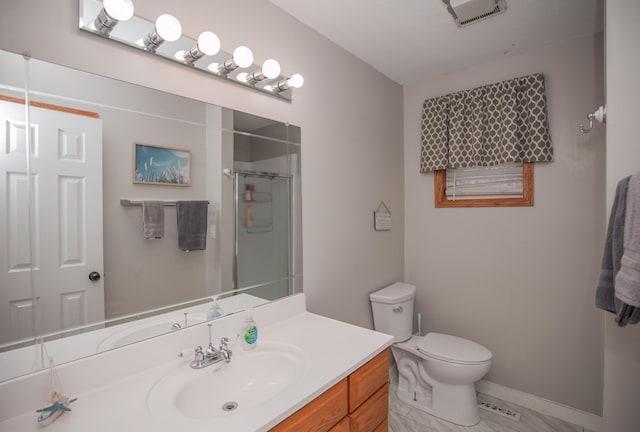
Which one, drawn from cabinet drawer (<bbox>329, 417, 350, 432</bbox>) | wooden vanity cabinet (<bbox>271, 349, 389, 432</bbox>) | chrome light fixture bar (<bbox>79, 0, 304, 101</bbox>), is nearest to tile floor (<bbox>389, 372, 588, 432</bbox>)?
wooden vanity cabinet (<bbox>271, 349, 389, 432</bbox>)

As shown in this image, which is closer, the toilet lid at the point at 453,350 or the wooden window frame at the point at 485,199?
the toilet lid at the point at 453,350

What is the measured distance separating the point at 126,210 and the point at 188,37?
72 cm

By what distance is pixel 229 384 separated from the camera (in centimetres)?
111

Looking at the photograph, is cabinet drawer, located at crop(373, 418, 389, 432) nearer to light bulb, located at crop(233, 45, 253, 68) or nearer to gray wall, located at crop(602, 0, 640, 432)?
gray wall, located at crop(602, 0, 640, 432)

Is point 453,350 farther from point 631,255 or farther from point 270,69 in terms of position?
point 270,69

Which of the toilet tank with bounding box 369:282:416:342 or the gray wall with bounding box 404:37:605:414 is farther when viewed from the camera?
the toilet tank with bounding box 369:282:416:342

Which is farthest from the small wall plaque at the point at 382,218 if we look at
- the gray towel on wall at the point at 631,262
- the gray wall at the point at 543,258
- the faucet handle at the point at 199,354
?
the faucet handle at the point at 199,354

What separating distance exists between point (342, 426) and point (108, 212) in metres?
1.09

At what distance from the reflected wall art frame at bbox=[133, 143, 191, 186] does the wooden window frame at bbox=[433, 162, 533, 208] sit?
194cm

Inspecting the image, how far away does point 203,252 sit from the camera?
1.32m

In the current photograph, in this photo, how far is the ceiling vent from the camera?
1.59 metres

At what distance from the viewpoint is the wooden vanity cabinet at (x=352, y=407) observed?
0.94 metres

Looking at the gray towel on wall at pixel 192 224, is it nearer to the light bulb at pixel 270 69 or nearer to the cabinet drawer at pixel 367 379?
the light bulb at pixel 270 69

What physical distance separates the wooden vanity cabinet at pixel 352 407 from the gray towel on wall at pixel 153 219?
78 cm
